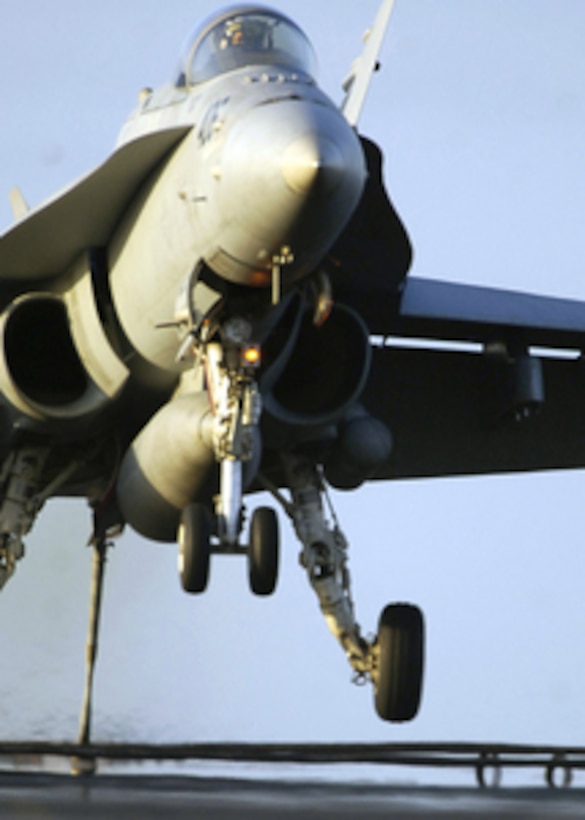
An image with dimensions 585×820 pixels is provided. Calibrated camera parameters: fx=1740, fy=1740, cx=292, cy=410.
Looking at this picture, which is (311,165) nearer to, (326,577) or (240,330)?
(240,330)

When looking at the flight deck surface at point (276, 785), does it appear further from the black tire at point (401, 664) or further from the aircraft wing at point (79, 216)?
the aircraft wing at point (79, 216)

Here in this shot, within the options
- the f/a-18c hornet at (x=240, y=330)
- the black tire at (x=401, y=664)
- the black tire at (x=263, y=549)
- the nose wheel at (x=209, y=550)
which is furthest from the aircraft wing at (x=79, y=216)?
the black tire at (x=401, y=664)

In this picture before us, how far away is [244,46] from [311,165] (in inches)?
83.6

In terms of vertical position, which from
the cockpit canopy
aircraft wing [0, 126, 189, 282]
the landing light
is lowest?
the landing light

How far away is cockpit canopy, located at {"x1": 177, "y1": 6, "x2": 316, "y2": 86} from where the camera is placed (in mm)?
11172

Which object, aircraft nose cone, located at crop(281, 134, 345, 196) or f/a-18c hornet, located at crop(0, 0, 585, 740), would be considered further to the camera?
f/a-18c hornet, located at crop(0, 0, 585, 740)

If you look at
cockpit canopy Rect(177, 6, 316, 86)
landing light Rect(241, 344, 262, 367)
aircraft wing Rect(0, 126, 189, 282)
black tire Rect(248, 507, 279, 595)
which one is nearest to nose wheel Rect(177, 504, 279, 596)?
black tire Rect(248, 507, 279, 595)

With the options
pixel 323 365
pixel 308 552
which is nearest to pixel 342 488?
pixel 308 552

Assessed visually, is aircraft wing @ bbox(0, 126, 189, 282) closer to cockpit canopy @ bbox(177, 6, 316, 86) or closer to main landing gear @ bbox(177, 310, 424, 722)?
cockpit canopy @ bbox(177, 6, 316, 86)

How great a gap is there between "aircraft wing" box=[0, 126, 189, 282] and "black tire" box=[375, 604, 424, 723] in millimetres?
3341

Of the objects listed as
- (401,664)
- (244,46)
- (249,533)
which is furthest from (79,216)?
(401,664)

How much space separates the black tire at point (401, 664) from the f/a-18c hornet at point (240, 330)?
0.04 feet

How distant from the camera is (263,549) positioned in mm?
10922

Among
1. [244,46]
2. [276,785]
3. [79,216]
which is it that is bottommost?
[276,785]
